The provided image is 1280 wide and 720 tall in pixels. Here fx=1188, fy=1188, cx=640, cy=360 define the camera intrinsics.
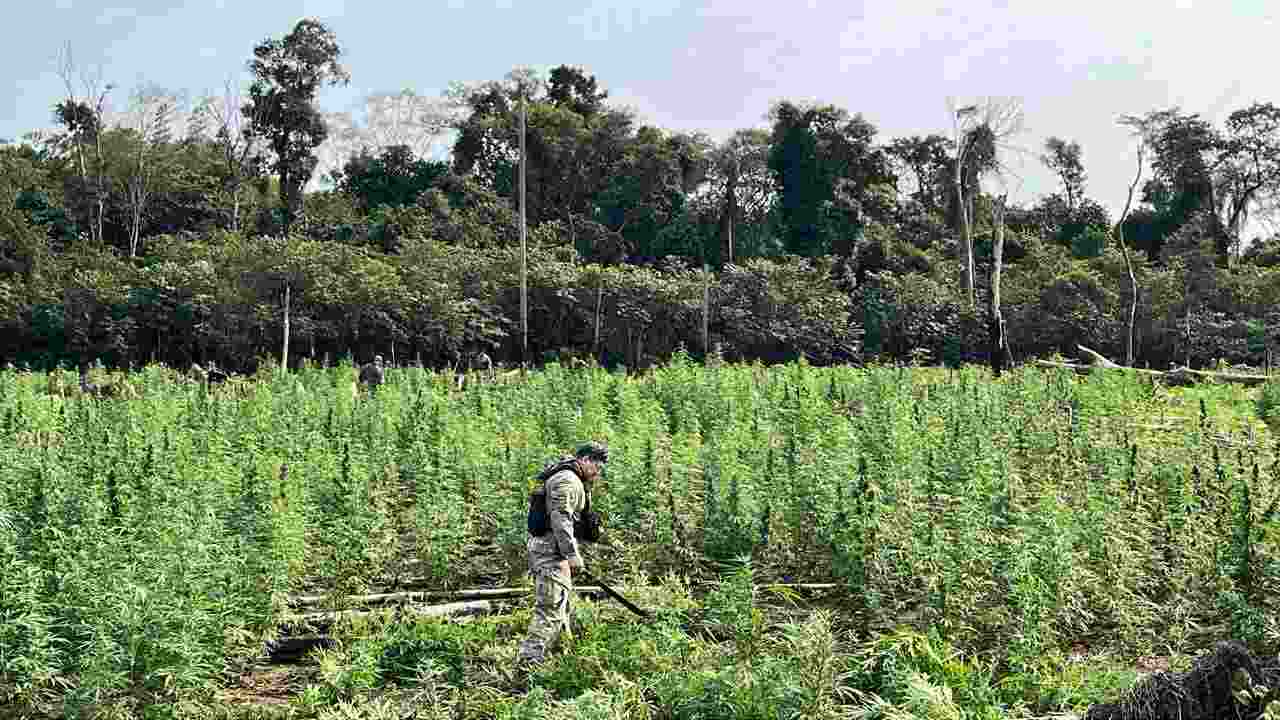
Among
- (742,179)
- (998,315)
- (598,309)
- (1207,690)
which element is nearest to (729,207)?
(742,179)

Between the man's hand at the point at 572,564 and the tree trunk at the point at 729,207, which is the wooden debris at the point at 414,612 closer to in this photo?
the man's hand at the point at 572,564

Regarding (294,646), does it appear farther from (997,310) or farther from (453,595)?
(997,310)

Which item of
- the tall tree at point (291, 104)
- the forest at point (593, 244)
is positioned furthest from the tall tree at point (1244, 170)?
the tall tree at point (291, 104)

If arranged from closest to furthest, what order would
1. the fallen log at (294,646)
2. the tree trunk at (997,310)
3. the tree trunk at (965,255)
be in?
the fallen log at (294,646), the tree trunk at (997,310), the tree trunk at (965,255)

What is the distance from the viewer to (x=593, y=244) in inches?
1617

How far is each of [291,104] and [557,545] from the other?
39.4 metres

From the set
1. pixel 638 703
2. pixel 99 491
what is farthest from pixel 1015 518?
pixel 99 491

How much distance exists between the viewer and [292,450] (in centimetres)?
1111

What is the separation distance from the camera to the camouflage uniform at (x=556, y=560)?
23.3ft

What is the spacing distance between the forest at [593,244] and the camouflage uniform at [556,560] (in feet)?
58.1

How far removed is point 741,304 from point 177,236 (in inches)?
691

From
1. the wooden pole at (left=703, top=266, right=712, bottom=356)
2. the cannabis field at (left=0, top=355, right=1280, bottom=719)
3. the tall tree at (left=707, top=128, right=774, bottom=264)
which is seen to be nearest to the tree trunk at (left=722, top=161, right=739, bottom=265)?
the tall tree at (left=707, top=128, right=774, bottom=264)

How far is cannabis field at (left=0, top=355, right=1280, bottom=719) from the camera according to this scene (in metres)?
6.09

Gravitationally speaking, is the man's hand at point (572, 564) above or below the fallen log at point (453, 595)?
above
